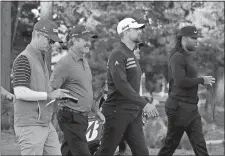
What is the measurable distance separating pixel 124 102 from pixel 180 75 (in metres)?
1.01

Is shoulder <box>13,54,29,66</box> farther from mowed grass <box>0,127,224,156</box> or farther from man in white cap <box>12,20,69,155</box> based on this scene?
mowed grass <box>0,127,224,156</box>

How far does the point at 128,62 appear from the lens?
689cm

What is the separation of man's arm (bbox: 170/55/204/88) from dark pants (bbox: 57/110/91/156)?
→ 1.68 meters

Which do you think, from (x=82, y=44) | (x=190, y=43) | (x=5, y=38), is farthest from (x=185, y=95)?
Result: (x=5, y=38)

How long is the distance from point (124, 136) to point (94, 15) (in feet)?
38.0

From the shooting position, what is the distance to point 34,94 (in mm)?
5301

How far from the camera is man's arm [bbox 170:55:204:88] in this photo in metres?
7.53

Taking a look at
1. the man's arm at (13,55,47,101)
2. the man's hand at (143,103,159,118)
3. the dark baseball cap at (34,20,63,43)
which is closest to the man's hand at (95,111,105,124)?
the man's hand at (143,103,159,118)

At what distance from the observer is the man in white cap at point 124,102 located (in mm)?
6883

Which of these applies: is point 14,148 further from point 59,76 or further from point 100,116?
point 59,76

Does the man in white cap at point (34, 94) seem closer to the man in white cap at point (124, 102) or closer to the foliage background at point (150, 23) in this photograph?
the man in white cap at point (124, 102)

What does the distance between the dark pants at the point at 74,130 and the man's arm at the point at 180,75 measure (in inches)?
66.1

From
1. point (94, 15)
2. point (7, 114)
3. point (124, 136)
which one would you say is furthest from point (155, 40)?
point (124, 136)

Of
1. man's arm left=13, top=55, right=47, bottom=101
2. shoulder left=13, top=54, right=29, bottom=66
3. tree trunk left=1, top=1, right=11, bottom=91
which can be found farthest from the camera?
tree trunk left=1, top=1, right=11, bottom=91
